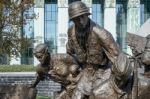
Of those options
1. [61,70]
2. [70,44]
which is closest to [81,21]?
[70,44]

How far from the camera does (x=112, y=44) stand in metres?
5.95

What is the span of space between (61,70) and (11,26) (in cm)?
1186

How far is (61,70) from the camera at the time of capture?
7.24m

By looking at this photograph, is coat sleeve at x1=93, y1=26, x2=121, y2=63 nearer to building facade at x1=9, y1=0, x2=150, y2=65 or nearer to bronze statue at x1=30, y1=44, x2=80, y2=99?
bronze statue at x1=30, y1=44, x2=80, y2=99

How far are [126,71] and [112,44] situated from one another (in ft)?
1.90

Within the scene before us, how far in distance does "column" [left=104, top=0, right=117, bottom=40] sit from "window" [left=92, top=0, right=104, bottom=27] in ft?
3.27

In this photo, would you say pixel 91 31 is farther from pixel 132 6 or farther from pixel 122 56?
pixel 132 6

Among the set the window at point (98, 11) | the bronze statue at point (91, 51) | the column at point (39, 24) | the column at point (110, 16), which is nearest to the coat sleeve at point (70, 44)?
the bronze statue at point (91, 51)

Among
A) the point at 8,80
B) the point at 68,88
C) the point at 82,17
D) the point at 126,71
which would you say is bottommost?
the point at 8,80

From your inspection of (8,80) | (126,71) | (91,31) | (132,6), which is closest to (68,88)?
(91,31)

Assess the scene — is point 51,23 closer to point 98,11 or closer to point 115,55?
point 98,11

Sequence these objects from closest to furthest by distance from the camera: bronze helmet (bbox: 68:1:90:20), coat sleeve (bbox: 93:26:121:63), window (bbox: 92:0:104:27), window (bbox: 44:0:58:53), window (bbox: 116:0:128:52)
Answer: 1. bronze helmet (bbox: 68:1:90:20)
2. coat sleeve (bbox: 93:26:121:63)
3. window (bbox: 44:0:58:53)
4. window (bbox: 92:0:104:27)
5. window (bbox: 116:0:128:52)

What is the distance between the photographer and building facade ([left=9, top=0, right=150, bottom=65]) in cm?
5219

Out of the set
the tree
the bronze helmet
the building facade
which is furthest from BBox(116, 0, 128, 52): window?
the bronze helmet
